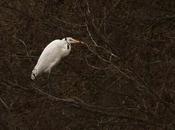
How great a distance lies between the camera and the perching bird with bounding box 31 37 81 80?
20.9 feet

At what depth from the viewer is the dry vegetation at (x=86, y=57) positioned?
5.52 m

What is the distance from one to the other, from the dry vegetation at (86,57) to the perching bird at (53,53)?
0.43 ft

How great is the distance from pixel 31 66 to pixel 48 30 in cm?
47

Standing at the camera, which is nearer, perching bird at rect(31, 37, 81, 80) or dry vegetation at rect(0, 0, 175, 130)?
dry vegetation at rect(0, 0, 175, 130)

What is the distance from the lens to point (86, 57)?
596 cm

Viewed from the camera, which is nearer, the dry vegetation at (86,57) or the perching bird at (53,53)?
the dry vegetation at (86,57)

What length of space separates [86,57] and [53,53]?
0.65 metres

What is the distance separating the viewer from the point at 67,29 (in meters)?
6.71

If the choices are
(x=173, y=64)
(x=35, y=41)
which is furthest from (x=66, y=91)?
(x=173, y=64)

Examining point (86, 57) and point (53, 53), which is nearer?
point (86, 57)

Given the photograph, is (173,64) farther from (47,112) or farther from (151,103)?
(47,112)

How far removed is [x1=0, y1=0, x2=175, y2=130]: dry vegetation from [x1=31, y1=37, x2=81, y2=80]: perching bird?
0.13 metres

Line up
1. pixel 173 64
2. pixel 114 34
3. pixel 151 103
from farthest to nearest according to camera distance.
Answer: pixel 114 34
pixel 173 64
pixel 151 103

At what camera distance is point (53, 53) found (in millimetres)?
6512
